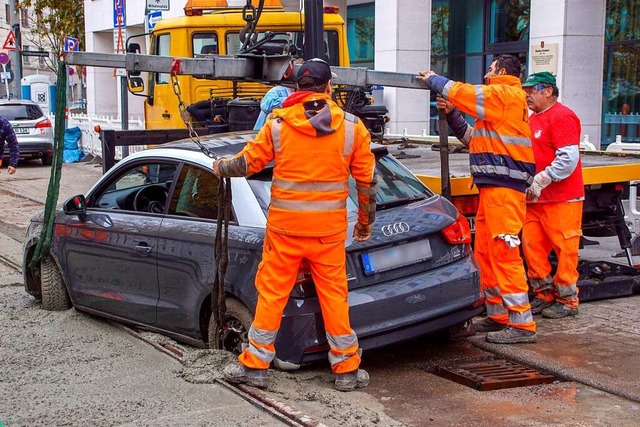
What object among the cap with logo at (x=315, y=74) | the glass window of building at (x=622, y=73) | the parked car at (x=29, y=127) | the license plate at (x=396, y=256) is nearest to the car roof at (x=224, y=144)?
the license plate at (x=396, y=256)

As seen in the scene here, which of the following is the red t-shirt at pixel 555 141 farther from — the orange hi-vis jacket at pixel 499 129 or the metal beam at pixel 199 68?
the metal beam at pixel 199 68

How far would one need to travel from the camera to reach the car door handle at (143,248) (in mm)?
6390

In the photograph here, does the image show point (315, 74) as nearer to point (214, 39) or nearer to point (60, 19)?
point (214, 39)

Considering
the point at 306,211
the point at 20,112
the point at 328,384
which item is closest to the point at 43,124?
the point at 20,112

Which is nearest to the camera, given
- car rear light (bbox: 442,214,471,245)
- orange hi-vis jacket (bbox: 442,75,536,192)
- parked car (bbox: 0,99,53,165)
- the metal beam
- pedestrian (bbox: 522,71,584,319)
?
car rear light (bbox: 442,214,471,245)

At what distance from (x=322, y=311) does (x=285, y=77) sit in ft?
6.79

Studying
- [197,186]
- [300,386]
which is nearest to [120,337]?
[197,186]

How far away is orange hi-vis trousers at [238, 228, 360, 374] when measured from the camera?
5324 mm

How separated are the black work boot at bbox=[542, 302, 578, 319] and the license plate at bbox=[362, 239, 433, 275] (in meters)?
1.87

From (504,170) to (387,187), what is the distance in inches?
34.9

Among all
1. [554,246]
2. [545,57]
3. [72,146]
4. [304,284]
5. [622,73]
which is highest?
[545,57]

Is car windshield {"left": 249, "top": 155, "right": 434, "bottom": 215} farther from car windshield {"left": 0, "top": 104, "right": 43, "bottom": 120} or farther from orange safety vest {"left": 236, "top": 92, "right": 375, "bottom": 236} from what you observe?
car windshield {"left": 0, "top": 104, "right": 43, "bottom": 120}

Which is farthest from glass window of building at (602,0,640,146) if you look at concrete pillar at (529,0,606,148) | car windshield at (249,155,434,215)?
car windshield at (249,155,434,215)

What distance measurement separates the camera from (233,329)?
19.4 feet
